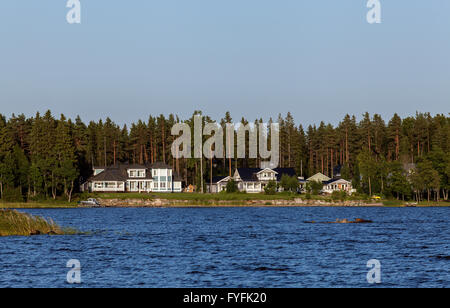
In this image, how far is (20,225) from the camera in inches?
1949

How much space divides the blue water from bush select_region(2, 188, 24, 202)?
52265 mm

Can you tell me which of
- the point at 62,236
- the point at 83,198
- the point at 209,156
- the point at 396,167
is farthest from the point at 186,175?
the point at 62,236

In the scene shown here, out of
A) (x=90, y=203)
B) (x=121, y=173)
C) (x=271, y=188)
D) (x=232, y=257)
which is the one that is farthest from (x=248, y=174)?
(x=232, y=257)

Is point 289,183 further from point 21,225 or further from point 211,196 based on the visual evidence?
point 21,225

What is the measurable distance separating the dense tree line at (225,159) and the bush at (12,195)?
171 mm

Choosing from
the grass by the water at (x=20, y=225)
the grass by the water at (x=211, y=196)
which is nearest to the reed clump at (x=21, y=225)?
the grass by the water at (x=20, y=225)

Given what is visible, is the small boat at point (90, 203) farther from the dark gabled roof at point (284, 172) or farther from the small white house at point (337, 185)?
the small white house at point (337, 185)

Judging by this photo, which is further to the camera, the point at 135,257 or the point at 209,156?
the point at 209,156

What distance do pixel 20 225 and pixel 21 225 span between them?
0.25 ft

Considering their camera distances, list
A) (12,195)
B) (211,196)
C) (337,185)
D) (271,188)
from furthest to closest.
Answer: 1. (337,185)
2. (271,188)
3. (211,196)
4. (12,195)

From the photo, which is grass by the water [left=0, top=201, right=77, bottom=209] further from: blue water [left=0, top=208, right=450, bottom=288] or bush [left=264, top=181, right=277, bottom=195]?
blue water [left=0, top=208, right=450, bottom=288]

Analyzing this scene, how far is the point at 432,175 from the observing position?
372ft

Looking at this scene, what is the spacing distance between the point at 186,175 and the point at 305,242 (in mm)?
101418
